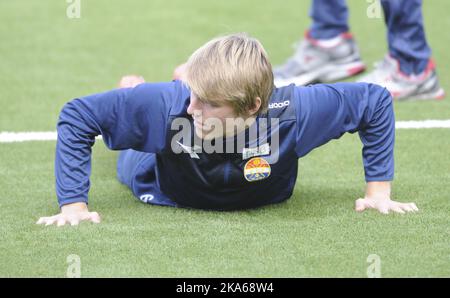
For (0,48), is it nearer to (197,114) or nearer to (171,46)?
(171,46)

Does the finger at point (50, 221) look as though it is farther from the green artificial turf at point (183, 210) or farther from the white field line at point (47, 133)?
the white field line at point (47, 133)

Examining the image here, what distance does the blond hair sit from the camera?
3.19 meters

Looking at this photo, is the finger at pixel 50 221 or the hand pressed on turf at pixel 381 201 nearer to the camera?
the finger at pixel 50 221

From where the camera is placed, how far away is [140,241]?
128 inches

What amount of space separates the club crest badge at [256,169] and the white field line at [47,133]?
153 centimetres

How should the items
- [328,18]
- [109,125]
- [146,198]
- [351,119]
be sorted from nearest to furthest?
1. [109,125]
2. [351,119]
3. [146,198]
4. [328,18]

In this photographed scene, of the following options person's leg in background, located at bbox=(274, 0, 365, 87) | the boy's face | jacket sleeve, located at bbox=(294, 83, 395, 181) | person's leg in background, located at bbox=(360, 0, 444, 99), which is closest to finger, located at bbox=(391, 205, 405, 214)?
jacket sleeve, located at bbox=(294, 83, 395, 181)

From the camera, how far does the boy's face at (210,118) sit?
3234mm

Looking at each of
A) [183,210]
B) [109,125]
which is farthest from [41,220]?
[183,210]

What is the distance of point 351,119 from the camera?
11.6ft
